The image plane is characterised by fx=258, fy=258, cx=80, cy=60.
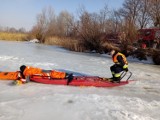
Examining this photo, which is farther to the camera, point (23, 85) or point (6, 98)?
point (23, 85)

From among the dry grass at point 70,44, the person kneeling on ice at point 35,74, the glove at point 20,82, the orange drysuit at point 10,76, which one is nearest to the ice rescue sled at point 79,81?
the person kneeling on ice at point 35,74

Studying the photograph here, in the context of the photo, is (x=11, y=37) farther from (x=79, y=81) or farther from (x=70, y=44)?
(x=79, y=81)

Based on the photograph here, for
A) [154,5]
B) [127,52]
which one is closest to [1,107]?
[127,52]

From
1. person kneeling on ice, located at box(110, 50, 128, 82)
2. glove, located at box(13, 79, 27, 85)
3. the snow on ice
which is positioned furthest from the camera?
person kneeling on ice, located at box(110, 50, 128, 82)

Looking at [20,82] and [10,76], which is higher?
[10,76]

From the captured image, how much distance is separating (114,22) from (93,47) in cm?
290

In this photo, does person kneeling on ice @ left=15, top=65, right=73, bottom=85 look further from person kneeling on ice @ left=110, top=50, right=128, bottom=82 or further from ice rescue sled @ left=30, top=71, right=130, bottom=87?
person kneeling on ice @ left=110, top=50, right=128, bottom=82

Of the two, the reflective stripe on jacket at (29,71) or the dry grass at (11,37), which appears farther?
the dry grass at (11,37)

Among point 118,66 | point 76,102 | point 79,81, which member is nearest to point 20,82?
point 79,81

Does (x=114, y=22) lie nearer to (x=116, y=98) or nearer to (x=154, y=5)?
(x=154, y=5)

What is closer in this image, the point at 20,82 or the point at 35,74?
the point at 20,82

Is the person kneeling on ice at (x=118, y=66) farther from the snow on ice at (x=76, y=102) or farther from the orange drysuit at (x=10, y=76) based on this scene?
the orange drysuit at (x=10, y=76)

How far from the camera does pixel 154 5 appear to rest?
25.2 m

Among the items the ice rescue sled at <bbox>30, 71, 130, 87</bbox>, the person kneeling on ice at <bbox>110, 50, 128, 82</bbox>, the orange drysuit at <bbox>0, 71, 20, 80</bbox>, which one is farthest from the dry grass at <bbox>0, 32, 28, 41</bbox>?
the person kneeling on ice at <bbox>110, 50, 128, 82</bbox>
